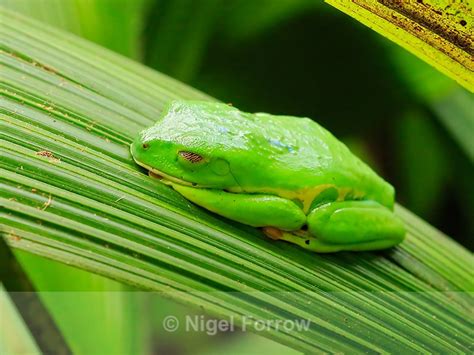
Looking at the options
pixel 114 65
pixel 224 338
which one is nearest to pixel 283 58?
pixel 114 65

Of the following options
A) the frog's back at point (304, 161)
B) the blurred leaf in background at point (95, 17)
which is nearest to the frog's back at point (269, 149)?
the frog's back at point (304, 161)

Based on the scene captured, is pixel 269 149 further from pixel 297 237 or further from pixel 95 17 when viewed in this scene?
pixel 95 17

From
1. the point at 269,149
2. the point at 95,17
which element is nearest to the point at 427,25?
the point at 269,149

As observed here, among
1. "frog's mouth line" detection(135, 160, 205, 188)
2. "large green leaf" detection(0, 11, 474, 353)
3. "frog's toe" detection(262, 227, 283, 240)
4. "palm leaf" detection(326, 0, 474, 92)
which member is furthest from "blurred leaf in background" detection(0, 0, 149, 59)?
"palm leaf" detection(326, 0, 474, 92)

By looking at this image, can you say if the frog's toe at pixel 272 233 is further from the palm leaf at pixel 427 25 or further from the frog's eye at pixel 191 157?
the palm leaf at pixel 427 25

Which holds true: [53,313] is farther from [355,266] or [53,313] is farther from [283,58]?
[283,58]

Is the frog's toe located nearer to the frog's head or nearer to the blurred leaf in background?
the frog's head

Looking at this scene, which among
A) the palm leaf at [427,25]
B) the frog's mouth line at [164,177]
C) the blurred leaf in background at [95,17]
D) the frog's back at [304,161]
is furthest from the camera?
the blurred leaf in background at [95,17]
